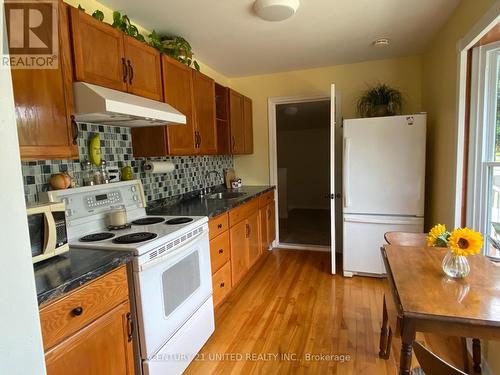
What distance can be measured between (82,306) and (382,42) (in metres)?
3.07

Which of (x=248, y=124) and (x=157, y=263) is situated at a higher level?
(x=248, y=124)

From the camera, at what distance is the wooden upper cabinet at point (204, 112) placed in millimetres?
2580

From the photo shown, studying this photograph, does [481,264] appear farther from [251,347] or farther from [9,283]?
[9,283]

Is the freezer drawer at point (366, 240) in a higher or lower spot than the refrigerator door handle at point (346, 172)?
lower

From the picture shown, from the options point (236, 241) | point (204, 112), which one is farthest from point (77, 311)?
point (204, 112)

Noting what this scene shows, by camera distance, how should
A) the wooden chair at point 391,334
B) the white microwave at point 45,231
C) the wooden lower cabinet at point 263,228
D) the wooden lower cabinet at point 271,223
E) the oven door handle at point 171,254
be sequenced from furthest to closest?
1. the wooden lower cabinet at point 271,223
2. the wooden lower cabinet at point 263,228
3. the wooden chair at point 391,334
4. the oven door handle at point 171,254
5. the white microwave at point 45,231

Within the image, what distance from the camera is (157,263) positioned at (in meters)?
1.47

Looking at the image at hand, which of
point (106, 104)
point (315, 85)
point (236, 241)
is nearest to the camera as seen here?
point (106, 104)

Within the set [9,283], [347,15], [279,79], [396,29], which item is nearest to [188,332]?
[9,283]

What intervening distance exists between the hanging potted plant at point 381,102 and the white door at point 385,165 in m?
0.32

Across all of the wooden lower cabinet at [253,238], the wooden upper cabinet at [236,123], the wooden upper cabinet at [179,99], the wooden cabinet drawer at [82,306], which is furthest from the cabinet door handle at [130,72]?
the wooden lower cabinet at [253,238]

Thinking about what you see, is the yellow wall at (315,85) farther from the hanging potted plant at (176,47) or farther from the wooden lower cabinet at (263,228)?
the hanging potted plant at (176,47)

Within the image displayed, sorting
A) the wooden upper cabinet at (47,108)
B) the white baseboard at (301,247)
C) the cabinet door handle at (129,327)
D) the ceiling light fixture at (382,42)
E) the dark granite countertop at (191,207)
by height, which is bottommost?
the white baseboard at (301,247)

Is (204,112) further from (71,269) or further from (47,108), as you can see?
(71,269)
